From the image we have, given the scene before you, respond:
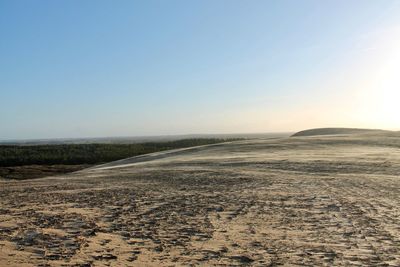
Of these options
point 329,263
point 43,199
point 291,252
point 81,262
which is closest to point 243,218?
point 291,252

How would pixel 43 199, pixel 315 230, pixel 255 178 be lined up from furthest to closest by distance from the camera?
pixel 255 178
pixel 43 199
pixel 315 230

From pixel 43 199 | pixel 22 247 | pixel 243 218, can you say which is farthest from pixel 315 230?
pixel 43 199

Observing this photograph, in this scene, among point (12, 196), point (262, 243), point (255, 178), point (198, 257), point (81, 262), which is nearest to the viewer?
point (81, 262)

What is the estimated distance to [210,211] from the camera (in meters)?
9.44

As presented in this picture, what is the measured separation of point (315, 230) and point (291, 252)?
1.51 m

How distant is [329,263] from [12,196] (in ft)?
30.7

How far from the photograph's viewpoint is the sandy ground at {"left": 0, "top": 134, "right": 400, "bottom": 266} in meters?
6.06

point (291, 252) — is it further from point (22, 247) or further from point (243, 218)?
point (22, 247)

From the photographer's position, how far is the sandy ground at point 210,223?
606 centimetres

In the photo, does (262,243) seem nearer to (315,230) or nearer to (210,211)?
(315,230)

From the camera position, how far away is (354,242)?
6863 millimetres

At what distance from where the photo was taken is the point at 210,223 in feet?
27.1

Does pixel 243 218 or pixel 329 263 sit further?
pixel 243 218

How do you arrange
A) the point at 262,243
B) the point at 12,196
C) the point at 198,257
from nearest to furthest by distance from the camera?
the point at 198,257, the point at 262,243, the point at 12,196
